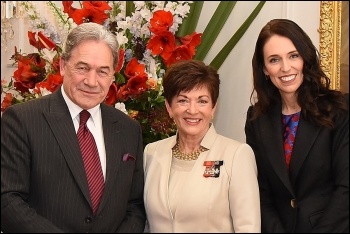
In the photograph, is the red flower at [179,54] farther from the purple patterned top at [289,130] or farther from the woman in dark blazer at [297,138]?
the purple patterned top at [289,130]

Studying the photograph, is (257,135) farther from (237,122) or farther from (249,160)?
(237,122)

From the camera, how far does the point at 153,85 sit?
2902 mm

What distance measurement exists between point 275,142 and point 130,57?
0.98m

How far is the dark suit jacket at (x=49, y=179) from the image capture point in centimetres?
201

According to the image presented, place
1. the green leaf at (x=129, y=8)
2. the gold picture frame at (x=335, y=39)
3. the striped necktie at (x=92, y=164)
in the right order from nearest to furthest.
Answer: the striped necktie at (x=92, y=164), the gold picture frame at (x=335, y=39), the green leaf at (x=129, y=8)

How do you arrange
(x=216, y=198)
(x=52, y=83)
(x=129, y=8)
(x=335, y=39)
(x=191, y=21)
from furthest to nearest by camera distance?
(x=191, y=21) → (x=129, y=8) → (x=335, y=39) → (x=52, y=83) → (x=216, y=198)

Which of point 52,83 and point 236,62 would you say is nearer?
point 52,83

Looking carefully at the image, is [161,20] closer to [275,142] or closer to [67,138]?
[275,142]

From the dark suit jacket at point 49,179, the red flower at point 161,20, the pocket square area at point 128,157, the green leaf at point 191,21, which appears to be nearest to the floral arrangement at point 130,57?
the red flower at point 161,20

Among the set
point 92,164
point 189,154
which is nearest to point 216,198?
point 189,154

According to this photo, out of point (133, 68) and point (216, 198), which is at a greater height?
point (133, 68)

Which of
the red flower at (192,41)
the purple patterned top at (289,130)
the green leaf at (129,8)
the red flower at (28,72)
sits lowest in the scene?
the purple patterned top at (289,130)

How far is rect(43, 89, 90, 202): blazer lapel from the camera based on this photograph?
2.10 metres

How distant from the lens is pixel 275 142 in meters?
2.41
